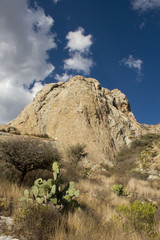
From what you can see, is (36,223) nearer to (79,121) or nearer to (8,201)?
(8,201)

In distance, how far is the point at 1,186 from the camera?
4.66m

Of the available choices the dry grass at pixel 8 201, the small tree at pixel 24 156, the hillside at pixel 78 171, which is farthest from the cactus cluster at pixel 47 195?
the small tree at pixel 24 156

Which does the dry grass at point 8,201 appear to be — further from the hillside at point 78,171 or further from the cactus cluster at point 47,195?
the cactus cluster at point 47,195

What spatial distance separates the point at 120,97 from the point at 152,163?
97.8ft

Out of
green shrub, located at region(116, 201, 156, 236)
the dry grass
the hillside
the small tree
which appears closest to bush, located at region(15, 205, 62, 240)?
the hillside

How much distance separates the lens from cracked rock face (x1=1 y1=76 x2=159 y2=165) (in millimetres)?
26609

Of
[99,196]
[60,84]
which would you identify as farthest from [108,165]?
[60,84]

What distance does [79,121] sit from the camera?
2825 cm

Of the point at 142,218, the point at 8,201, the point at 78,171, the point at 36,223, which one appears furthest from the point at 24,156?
the point at 78,171

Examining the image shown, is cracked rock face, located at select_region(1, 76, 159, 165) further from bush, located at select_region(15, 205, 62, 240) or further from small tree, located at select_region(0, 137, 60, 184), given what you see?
bush, located at select_region(15, 205, 62, 240)

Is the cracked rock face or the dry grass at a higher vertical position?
the cracked rock face

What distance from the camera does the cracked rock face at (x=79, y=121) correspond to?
26609 millimetres

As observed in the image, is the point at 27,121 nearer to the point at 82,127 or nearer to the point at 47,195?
the point at 82,127

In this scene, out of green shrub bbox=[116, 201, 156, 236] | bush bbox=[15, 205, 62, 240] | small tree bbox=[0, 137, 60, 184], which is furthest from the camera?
small tree bbox=[0, 137, 60, 184]
